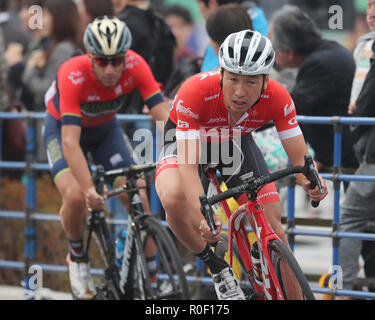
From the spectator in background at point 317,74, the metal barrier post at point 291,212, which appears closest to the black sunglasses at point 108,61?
the spectator in background at point 317,74

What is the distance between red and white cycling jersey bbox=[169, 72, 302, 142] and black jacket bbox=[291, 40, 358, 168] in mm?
1667

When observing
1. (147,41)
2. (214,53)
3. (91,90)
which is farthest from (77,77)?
(147,41)

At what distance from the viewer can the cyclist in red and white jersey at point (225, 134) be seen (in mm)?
4973

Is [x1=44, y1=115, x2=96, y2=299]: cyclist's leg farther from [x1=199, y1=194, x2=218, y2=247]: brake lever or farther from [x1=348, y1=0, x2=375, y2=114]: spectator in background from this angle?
[x1=348, y1=0, x2=375, y2=114]: spectator in background

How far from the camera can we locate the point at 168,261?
608 cm

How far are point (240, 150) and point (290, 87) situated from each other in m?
2.07

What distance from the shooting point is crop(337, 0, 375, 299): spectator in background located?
6.40m

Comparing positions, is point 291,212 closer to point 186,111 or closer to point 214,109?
point 214,109

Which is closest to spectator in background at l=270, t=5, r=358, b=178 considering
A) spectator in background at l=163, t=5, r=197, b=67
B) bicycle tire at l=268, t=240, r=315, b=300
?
bicycle tire at l=268, t=240, r=315, b=300

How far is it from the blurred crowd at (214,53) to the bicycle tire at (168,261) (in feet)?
5.74

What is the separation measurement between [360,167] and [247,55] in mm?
2016

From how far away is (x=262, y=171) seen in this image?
18.1 feet
